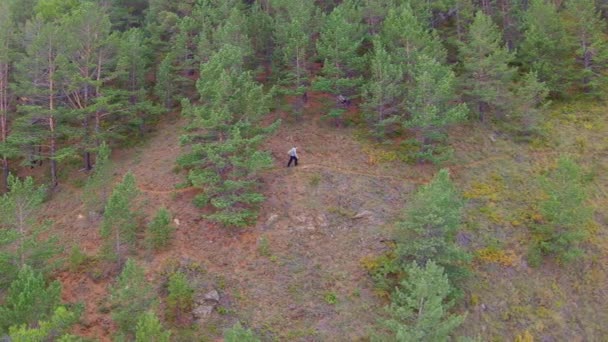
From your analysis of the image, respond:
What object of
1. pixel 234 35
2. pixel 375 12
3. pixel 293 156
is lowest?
pixel 293 156

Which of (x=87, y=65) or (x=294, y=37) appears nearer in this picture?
(x=87, y=65)

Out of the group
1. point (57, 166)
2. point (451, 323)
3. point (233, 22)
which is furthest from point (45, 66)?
point (451, 323)

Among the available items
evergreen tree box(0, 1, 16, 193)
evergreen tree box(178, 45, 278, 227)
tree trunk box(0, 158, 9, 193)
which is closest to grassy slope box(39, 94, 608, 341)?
evergreen tree box(178, 45, 278, 227)

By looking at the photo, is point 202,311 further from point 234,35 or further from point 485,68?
point 485,68

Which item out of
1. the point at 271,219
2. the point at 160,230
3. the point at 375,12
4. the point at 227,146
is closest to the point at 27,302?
the point at 160,230

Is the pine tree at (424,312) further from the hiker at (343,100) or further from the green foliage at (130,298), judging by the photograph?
the hiker at (343,100)

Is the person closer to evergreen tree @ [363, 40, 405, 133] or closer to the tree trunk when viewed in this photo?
evergreen tree @ [363, 40, 405, 133]
